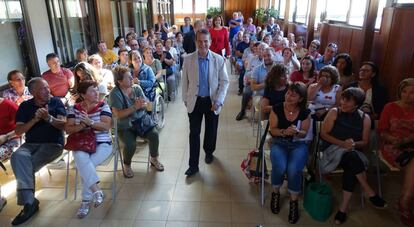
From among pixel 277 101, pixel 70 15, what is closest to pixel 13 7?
pixel 70 15

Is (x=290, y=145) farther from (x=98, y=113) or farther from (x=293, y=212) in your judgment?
(x=98, y=113)

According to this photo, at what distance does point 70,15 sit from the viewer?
16.6ft

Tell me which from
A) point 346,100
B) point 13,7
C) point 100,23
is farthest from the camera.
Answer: point 100,23

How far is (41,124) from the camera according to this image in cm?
265

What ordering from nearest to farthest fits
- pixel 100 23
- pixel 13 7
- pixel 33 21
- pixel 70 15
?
pixel 13 7 < pixel 33 21 < pixel 70 15 < pixel 100 23

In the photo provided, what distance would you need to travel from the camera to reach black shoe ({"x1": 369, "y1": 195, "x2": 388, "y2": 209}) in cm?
248

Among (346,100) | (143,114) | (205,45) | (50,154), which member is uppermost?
(205,45)

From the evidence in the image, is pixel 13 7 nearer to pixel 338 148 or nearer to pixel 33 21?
pixel 33 21

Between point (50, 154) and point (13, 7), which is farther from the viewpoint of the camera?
point (13, 7)

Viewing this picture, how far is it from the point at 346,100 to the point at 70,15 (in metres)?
4.74

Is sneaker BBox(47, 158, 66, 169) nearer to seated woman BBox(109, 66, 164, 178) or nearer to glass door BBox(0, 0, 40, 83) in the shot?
seated woman BBox(109, 66, 164, 178)

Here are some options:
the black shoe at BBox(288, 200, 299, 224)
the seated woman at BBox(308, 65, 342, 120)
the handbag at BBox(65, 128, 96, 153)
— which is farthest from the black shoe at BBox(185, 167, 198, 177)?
the seated woman at BBox(308, 65, 342, 120)

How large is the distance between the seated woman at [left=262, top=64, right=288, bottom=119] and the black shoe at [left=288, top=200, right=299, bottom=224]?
102 cm

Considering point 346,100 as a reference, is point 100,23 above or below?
above
